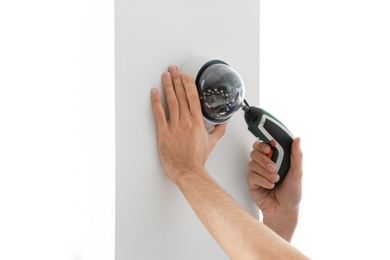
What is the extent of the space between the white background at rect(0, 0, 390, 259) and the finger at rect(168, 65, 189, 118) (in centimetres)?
13

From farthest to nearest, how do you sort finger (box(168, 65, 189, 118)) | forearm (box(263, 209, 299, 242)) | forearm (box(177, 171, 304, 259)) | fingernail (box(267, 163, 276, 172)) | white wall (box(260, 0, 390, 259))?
white wall (box(260, 0, 390, 259)) → forearm (box(263, 209, 299, 242)) → fingernail (box(267, 163, 276, 172)) → finger (box(168, 65, 189, 118)) → forearm (box(177, 171, 304, 259))

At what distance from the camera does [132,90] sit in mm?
858

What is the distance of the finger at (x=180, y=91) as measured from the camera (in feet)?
3.01

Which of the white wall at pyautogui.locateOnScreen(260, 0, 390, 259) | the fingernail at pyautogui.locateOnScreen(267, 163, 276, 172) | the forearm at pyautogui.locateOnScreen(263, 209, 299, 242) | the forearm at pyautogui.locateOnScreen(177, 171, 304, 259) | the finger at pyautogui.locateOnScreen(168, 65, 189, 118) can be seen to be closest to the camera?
the forearm at pyautogui.locateOnScreen(177, 171, 304, 259)

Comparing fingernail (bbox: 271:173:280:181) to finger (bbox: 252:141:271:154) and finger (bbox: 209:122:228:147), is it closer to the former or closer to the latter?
finger (bbox: 252:141:271:154)

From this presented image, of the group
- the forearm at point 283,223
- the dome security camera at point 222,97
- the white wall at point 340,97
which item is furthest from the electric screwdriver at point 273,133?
the white wall at point 340,97

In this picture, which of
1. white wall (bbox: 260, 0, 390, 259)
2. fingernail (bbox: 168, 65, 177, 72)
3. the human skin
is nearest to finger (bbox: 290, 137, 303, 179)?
the human skin

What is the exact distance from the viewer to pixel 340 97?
2.05 m

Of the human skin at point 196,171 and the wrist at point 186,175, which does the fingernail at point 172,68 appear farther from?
the wrist at point 186,175

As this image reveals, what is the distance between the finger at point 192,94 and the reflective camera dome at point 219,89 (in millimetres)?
16
